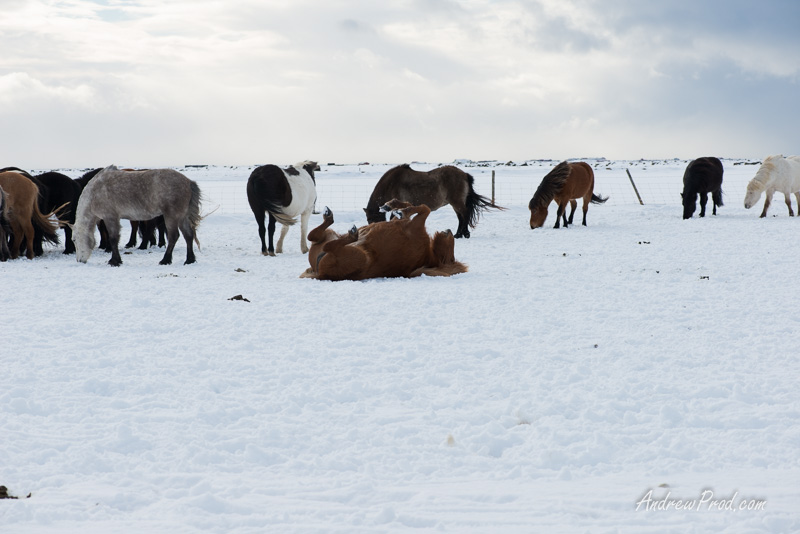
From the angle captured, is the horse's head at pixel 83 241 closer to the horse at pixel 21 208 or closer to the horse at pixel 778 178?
the horse at pixel 21 208

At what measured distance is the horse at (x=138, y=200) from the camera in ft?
30.2

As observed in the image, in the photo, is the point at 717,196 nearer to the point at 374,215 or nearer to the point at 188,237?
the point at 374,215

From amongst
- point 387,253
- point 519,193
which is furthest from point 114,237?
point 519,193

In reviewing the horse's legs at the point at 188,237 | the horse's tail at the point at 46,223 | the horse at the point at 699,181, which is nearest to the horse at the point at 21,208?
the horse's tail at the point at 46,223

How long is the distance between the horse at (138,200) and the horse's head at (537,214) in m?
7.32

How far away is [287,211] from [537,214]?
5.96m

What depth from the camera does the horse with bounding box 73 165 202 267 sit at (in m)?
9.22

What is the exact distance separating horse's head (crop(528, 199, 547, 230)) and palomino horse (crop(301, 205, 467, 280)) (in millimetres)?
6722

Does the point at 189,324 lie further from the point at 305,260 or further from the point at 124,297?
the point at 305,260

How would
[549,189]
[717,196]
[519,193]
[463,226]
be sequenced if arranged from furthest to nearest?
[519,193]
[717,196]
[549,189]
[463,226]

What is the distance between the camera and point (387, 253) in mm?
7301

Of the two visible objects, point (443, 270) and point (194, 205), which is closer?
point (443, 270)

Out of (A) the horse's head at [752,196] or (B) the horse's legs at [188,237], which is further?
(A) the horse's head at [752,196]

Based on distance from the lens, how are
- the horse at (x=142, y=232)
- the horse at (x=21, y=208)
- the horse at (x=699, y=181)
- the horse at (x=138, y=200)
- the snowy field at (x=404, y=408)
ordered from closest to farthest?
the snowy field at (x=404, y=408)
the horse at (x=138, y=200)
the horse at (x=21, y=208)
the horse at (x=142, y=232)
the horse at (x=699, y=181)
